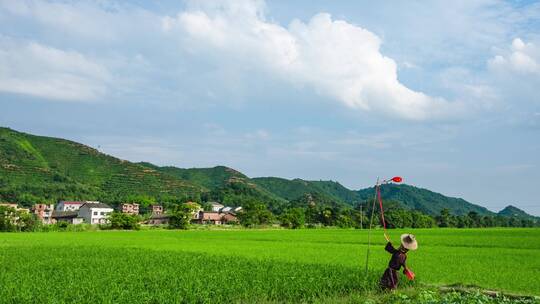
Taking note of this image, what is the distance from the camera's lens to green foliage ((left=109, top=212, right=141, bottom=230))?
7756 centimetres

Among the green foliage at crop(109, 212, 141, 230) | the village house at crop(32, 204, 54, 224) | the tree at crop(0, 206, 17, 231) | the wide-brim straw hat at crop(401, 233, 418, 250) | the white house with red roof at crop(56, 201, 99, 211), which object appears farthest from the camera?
the white house with red roof at crop(56, 201, 99, 211)

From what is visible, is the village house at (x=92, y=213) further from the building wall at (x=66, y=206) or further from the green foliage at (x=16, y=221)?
the green foliage at (x=16, y=221)

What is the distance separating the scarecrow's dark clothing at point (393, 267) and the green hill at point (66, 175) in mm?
127179

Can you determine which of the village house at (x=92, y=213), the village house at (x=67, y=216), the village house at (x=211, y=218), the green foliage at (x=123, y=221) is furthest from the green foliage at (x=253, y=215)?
the village house at (x=67, y=216)

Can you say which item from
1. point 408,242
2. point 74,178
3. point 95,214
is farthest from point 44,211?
point 408,242

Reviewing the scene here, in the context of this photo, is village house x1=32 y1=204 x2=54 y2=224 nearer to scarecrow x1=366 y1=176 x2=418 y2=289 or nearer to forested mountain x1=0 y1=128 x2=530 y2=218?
forested mountain x1=0 y1=128 x2=530 y2=218

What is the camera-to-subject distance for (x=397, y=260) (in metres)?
13.2

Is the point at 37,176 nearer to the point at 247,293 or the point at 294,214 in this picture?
the point at 294,214

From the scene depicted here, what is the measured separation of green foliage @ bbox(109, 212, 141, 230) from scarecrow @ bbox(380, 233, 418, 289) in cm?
6997

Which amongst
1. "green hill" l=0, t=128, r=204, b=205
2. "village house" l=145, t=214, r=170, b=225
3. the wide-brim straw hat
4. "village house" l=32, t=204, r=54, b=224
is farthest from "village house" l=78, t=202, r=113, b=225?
the wide-brim straw hat

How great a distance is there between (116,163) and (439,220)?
12199 centimetres

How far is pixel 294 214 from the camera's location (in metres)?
95.0

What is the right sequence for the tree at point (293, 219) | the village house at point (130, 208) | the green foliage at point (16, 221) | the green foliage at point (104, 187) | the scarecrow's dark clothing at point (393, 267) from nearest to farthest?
the scarecrow's dark clothing at point (393, 267), the green foliage at point (16, 221), the tree at point (293, 219), the green foliage at point (104, 187), the village house at point (130, 208)

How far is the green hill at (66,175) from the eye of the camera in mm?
132875
